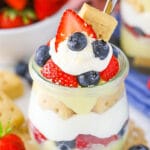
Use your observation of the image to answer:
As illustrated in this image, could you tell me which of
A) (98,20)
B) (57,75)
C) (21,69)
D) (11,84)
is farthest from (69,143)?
(21,69)

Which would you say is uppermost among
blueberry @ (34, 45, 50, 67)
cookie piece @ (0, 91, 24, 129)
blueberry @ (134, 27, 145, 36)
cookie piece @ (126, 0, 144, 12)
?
blueberry @ (34, 45, 50, 67)

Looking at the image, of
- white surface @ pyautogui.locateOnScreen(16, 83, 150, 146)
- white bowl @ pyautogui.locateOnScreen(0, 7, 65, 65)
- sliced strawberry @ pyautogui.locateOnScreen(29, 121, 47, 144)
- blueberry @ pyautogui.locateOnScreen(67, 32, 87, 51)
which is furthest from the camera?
white bowl @ pyautogui.locateOnScreen(0, 7, 65, 65)

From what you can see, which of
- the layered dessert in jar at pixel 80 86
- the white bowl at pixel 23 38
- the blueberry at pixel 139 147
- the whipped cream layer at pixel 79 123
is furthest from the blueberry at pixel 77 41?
the white bowl at pixel 23 38

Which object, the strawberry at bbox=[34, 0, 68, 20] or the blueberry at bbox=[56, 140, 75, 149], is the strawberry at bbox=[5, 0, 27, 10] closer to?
the strawberry at bbox=[34, 0, 68, 20]

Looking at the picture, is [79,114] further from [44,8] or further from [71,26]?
[44,8]

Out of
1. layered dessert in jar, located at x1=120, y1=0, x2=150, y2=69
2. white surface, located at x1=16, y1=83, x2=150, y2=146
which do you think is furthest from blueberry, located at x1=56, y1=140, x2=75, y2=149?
layered dessert in jar, located at x1=120, y1=0, x2=150, y2=69

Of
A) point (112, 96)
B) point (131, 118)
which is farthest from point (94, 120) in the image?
point (131, 118)
